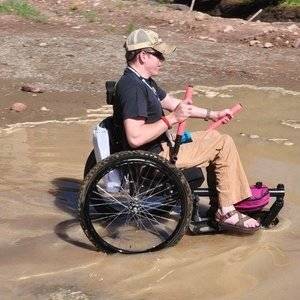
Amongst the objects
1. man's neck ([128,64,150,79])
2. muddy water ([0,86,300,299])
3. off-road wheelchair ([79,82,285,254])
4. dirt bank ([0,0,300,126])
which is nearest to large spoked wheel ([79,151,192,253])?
off-road wheelchair ([79,82,285,254])

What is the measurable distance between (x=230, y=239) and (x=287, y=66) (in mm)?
6654

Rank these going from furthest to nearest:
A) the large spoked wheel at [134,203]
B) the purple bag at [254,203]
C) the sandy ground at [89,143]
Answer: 1. the purple bag at [254,203]
2. the large spoked wheel at [134,203]
3. the sandy ground at [89,143]

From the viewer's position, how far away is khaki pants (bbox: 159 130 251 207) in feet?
15.6

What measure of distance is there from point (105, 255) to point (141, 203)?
16.0 inches

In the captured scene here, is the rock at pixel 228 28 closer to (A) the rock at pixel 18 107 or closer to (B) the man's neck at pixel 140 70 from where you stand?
(A) the rock at pixel 18 107

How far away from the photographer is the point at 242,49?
12.3 meters

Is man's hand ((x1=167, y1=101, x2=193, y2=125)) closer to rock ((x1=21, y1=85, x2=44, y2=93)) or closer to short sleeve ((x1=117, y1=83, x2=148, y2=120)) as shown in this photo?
short sleeve ((x1=117, y1=83, x2=148, y2=120))

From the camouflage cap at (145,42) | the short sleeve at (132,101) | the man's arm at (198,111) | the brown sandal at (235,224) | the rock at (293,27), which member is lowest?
the rock at (293,27)

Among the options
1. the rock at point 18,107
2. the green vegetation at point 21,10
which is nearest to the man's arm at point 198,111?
the rock at point 18,107

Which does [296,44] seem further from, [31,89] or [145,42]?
[145,42]

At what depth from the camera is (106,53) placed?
11570mm

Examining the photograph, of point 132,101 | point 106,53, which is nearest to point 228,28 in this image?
point 106,53

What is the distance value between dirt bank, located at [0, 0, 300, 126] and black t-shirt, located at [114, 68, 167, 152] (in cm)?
353

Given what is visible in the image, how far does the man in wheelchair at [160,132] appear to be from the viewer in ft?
14.8
